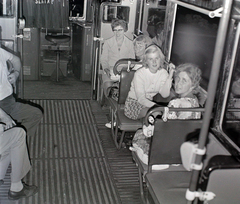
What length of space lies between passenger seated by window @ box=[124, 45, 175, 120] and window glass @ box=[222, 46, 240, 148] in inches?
Answer: 37.5

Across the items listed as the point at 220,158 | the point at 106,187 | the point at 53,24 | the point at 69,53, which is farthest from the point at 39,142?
the point at 69,53

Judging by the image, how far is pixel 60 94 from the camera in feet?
18.9

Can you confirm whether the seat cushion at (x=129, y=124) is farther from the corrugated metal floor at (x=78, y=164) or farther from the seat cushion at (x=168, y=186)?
the seat cushion at (x=168, y=186)

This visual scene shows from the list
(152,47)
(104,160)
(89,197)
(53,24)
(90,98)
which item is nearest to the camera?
(89,197)

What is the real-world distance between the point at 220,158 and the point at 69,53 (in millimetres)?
5656

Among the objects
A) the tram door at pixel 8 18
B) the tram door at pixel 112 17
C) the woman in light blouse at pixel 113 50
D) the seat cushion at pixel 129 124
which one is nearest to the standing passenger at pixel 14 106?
the tram door at pixel 8 18

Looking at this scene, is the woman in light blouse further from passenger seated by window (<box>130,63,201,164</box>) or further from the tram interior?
passenger seated by window (<box>130,63,201,164</box>)

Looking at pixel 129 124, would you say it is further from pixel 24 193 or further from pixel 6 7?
pixel 6 7

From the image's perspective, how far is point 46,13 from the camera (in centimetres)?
623

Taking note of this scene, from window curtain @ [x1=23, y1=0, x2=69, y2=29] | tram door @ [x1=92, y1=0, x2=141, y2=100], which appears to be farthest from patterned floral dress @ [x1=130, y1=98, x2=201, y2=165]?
window curtain @ [x1=23, y1=0, x2=69, y2=29]

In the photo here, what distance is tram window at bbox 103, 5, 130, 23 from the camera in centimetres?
520

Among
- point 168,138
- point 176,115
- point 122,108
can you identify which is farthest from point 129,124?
point 168,138

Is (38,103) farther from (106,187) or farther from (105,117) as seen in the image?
(106,187)

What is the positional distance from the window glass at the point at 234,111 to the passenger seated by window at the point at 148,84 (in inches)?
37.5
